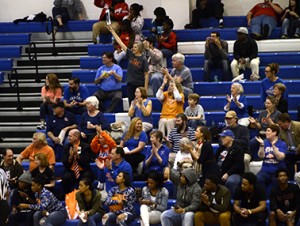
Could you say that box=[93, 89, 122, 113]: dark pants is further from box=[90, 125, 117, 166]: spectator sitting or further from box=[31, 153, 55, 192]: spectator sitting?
box=[31, 153, 55, 192]: spectator sitting

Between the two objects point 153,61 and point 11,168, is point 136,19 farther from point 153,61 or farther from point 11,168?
point 11,168

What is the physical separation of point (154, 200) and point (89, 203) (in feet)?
2.92

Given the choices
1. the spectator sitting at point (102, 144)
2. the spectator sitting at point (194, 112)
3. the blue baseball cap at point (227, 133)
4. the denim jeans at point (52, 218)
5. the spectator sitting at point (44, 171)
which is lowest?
the denim jeans at point (52, 218)

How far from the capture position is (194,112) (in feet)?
45.4

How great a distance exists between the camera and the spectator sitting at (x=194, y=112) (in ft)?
45.1

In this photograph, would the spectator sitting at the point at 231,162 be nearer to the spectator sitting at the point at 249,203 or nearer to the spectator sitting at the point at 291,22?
the spectator sitting at the point at 249,203

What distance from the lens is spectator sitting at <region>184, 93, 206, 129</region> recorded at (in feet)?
45.1

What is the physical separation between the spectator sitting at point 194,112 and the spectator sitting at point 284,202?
1.92m

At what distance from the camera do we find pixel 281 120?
42.6ft

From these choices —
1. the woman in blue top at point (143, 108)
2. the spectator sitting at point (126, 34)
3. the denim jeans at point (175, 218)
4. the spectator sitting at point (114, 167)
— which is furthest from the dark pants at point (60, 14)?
the denim jeans at point (175, 218)

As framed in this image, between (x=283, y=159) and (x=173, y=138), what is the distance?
1.66m

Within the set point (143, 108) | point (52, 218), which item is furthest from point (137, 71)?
point (52, 218)

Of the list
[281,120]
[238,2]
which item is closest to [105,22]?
[238,2]

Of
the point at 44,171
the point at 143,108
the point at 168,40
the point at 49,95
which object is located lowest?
the point at 44,171
